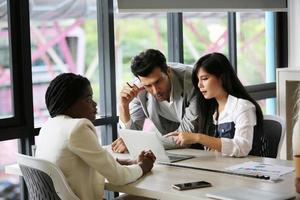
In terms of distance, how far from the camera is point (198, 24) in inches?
165

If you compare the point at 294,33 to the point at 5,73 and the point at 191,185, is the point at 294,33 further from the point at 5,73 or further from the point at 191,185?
the point at 191,185

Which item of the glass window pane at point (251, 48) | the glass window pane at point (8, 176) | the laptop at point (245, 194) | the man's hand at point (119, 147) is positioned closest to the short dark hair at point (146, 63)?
the man's hand at point (119, 147)

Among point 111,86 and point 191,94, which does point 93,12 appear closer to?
point 111,86

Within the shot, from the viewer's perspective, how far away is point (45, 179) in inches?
83.0

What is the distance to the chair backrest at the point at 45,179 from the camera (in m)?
2.06

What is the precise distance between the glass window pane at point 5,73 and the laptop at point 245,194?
1499 millimetres

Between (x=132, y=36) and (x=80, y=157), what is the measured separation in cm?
178

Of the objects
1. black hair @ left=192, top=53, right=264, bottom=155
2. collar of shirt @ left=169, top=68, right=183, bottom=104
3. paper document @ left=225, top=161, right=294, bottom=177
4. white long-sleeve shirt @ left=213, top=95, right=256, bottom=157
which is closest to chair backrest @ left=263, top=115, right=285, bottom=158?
black hair @ left=192, top=53, right=264, bottom=155

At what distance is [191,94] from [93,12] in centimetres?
99

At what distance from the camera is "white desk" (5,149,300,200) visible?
6.66ft

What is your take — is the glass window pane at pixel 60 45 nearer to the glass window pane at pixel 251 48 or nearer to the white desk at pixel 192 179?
the white desk at pixel 192 179

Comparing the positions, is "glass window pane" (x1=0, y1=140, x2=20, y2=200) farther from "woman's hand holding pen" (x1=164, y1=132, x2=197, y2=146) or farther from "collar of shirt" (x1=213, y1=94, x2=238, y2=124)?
"collar of shirt" (x1=213, y1=94, x2=238, y2=124)

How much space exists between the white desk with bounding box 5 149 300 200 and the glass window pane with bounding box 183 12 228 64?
169 centimetres

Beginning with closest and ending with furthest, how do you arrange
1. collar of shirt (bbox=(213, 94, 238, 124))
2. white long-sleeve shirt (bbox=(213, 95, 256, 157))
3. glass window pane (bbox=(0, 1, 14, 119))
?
white long-sleeve shirt (bbox=(213, 95, 256, 157)) → collar of shirt (bbox=(213, 94, 238, 124)) → glass window pane (bbox=(0, 1, 14, 119))
